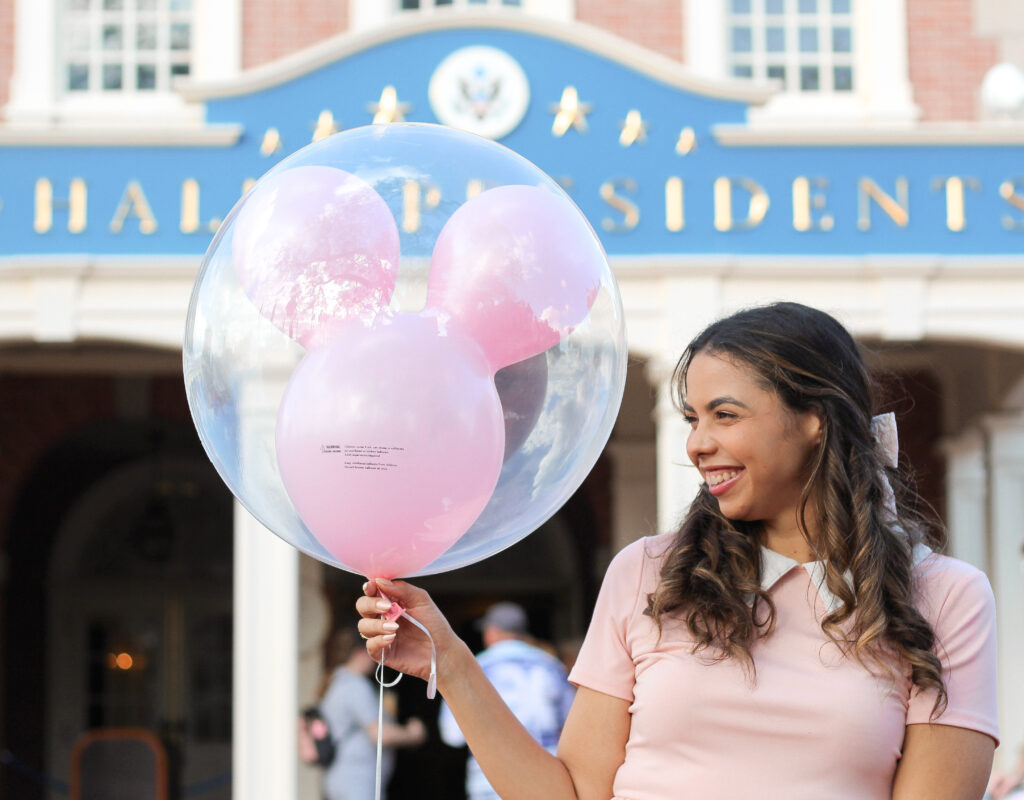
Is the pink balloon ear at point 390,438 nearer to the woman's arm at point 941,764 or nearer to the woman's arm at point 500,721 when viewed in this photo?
the woman's arm at point 500,721

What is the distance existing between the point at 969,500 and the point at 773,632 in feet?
25.7

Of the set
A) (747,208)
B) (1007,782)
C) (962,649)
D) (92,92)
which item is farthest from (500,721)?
(92,92)

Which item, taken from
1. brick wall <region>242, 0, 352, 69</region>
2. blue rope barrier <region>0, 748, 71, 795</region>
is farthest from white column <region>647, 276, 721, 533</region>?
blue rope barrier <region>0, 748, 71, 795</region>

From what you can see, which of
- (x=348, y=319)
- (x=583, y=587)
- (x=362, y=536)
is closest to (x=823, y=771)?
(x=362, y=536)

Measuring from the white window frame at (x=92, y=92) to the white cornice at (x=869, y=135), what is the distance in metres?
3.39

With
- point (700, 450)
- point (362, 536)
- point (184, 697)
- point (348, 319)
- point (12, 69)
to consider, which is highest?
point (12, 69)

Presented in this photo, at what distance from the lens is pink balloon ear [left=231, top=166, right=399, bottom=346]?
2.36 meters

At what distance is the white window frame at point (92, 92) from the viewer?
923 cm

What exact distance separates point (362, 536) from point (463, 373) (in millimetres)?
295

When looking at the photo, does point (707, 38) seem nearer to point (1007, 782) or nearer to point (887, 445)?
point (1007, 782)

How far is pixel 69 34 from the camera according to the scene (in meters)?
9.53

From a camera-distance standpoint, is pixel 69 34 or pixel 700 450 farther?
pixel 69 34

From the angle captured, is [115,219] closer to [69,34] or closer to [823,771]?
[69,34]

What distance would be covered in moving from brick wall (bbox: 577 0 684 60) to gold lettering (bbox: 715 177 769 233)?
7.48 ft
